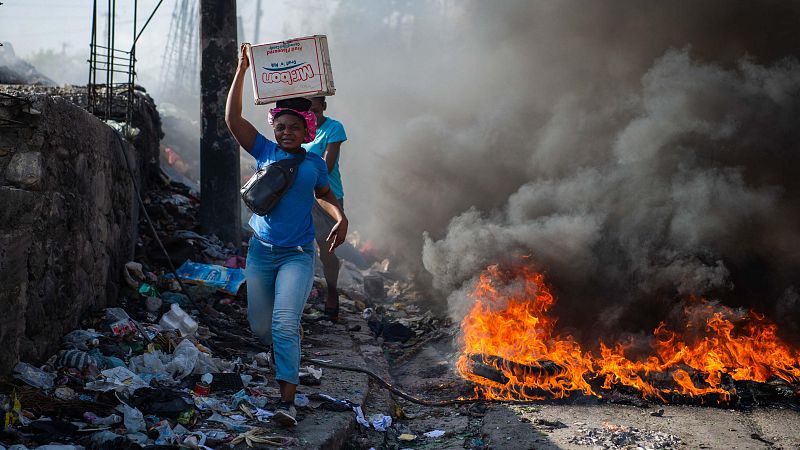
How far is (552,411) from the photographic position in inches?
194

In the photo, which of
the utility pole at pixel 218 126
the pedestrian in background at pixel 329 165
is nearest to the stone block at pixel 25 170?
the pedestrian in background at pixel 329 165

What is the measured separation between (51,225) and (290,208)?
4.54 ft

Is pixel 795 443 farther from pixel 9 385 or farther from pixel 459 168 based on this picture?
pixel 459 168

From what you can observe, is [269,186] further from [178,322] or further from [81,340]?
[178,322]

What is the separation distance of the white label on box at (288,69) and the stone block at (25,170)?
53.3 inches

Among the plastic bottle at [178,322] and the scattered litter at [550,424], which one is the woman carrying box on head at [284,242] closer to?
the plastic bottle at [178,322]

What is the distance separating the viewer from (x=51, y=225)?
3.91 meters

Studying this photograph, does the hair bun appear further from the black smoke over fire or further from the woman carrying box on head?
the black smoke over fire

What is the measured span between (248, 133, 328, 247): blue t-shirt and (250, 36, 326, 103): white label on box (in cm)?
49

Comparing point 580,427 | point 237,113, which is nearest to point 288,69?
point 237,113

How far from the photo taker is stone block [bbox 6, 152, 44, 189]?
141 inches

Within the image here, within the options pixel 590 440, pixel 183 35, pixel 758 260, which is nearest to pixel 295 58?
pixel 590 440

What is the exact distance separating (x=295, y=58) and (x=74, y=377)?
7.61 ft

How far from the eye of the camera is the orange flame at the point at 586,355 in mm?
5305
